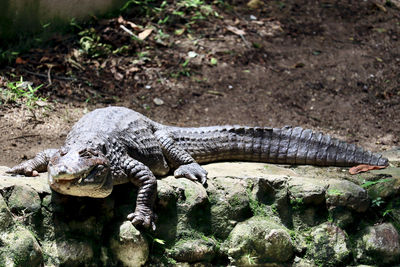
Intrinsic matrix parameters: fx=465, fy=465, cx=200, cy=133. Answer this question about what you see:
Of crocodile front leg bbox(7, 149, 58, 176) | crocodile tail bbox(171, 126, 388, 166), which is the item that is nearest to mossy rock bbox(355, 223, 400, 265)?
crocodile tail bbox(171, 126, 388, 166)

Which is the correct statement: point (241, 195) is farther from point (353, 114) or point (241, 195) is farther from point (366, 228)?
point (353, 114)

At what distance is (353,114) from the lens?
704 cm

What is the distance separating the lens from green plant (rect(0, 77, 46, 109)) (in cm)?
610

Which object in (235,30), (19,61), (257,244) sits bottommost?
(235,30)

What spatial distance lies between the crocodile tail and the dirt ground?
132 centimetres

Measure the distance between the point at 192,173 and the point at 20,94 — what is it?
307 cm

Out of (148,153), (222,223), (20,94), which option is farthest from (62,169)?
(20,94)

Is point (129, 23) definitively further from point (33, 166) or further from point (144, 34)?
point (33, 166)

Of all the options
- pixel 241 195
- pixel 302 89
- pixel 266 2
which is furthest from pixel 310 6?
pixel 241 195

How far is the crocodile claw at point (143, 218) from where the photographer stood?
12.2ft

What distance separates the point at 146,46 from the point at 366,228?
5070 mm

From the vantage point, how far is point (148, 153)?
4543mm

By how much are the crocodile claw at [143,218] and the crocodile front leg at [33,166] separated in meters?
1.01

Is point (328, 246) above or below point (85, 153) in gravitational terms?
below
